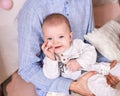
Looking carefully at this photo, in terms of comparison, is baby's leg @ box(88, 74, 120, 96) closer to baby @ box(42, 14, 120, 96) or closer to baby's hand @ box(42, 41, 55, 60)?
baby @ box(42, 14, 120, 96)

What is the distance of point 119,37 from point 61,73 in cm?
53

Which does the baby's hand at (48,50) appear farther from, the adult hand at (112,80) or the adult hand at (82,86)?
the adult hand at (112,80)

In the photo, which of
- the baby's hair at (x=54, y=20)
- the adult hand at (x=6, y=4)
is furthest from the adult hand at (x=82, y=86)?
the adult hand at (x=6, y=4)

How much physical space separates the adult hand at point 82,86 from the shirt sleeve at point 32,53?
0.03 m

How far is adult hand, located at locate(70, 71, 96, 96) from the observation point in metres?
1.24

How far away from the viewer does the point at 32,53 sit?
4.24 feet

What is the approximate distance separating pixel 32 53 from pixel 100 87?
372 mm

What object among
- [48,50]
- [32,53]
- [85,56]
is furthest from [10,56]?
[85,56]

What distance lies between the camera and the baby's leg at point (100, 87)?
1152 mm

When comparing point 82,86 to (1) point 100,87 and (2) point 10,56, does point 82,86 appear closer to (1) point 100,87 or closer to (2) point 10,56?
(1) point 100,87

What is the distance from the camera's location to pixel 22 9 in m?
1.36

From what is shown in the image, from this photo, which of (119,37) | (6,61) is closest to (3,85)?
(6,61)

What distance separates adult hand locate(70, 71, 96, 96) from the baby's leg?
0.07ft

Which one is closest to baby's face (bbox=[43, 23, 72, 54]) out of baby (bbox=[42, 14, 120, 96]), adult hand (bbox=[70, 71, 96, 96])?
baby (bbox=[42, 14, 120, 96])
